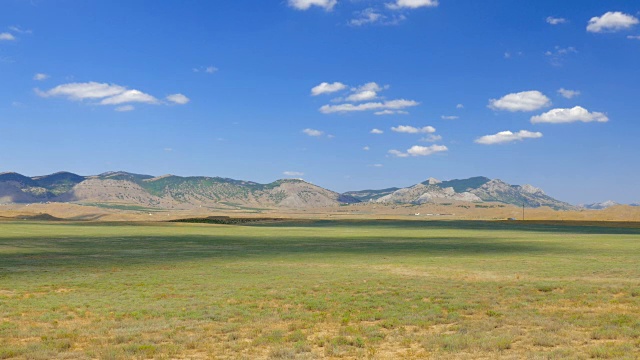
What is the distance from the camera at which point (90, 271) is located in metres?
40.0

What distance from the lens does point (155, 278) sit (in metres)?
35.9

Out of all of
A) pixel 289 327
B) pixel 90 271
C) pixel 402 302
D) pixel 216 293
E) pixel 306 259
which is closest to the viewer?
pixel 289 327

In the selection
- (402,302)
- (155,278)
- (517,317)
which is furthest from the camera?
(155,278)

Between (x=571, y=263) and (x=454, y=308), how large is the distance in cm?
2672

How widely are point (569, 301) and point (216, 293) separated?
1689 cm

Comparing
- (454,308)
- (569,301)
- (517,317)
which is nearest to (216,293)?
(454,308)

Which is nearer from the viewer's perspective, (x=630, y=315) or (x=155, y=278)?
(x=630, y=315)

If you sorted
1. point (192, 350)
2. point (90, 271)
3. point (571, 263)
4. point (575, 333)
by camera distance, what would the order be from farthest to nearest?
point (571, 263), point (90, 271), point (575, 333), point (192, 350)

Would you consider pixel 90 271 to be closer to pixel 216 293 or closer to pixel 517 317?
pixel 216 293

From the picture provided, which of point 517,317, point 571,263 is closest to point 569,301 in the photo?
point 517,317

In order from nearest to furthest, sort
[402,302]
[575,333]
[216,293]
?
[575,333]
[402,302]
[216,293]

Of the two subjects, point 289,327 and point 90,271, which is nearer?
point 289,327

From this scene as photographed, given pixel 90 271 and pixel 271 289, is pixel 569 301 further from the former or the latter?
pixel 90 271

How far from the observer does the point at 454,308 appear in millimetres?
24062
